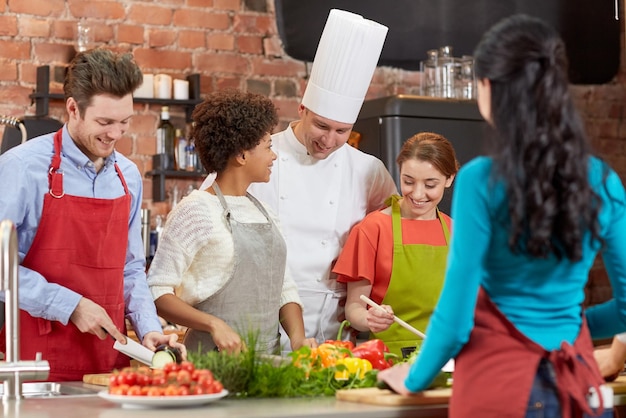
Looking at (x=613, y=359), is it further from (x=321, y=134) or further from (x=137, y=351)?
(x=321, y=134)

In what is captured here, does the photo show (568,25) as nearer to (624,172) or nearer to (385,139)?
(624,172)

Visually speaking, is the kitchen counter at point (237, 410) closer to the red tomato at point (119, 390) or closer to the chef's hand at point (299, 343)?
the red tomato at point (119, 390)

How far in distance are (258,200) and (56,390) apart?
0.82 meters

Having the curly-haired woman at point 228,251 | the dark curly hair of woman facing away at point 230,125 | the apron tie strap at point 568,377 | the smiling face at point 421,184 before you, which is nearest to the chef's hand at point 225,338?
the curly-haired woman at point 228,251

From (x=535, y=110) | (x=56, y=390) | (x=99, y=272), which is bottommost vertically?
(x=56, y=390)

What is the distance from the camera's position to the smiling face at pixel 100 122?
248 cm

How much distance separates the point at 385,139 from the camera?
4.00 metres

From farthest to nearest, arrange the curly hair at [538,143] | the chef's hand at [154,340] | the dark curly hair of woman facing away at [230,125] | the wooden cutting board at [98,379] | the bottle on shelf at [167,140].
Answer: the bottle on shelf at [167,140], the dark curly hair of woman facing away at [230,125], the chef's hand at [154,340], the wooden cutting board at [98,379], the curly hair at [538,143]

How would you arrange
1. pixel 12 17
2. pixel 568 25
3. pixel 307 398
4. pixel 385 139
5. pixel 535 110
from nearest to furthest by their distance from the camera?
pixel 535 110
pixel 307 398
pixel 385 139
pixel 12 17
pixel 568 25

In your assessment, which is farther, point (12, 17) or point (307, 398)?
point (12, 17)

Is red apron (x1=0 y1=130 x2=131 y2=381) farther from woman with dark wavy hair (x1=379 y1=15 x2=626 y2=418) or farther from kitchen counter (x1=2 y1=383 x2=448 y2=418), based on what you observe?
woman with dark wavy hair (x1=379 y1=15 x2=626 y2=418)

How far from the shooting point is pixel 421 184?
283 cm

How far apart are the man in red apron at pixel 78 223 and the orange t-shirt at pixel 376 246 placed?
595 millimetres

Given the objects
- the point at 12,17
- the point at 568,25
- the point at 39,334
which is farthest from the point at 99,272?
the point at 568,25
